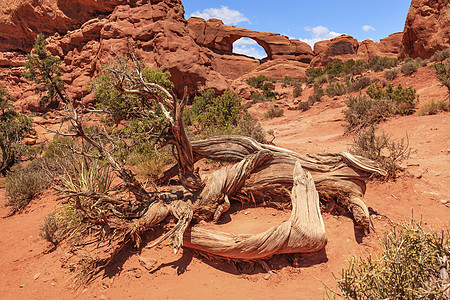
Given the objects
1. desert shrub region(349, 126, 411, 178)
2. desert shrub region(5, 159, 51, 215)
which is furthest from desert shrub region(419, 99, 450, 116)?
desert shrub region(5, 159, 51, 215)

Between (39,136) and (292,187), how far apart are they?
685 inches

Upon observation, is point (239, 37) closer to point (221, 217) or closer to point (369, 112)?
point (369, 112)

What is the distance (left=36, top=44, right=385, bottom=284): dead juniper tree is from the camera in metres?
2.78

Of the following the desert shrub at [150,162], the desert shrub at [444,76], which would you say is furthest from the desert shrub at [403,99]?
the desert shrub at [150,162]

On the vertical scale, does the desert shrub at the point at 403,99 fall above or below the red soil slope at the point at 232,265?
above

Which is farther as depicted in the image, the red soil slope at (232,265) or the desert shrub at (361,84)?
the desert shrub at (361,84)

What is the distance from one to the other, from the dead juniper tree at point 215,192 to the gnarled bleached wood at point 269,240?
0.01 m

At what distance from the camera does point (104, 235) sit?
2941 mm

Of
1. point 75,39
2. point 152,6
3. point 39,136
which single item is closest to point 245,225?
point 39,136

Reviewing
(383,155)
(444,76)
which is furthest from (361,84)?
(383,155)

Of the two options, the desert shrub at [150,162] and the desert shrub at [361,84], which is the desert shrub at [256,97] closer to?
the desert shrub at [361,84]

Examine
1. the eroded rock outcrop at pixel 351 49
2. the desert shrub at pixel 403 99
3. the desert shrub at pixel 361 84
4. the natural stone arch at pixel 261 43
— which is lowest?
the desert shrub at pixel 403 99

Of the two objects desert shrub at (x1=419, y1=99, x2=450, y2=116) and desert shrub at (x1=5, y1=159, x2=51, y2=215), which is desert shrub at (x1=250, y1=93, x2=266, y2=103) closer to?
desert shrub at (x1=419, y1=99, x2=450, y2=116)

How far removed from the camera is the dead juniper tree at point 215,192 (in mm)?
2783
